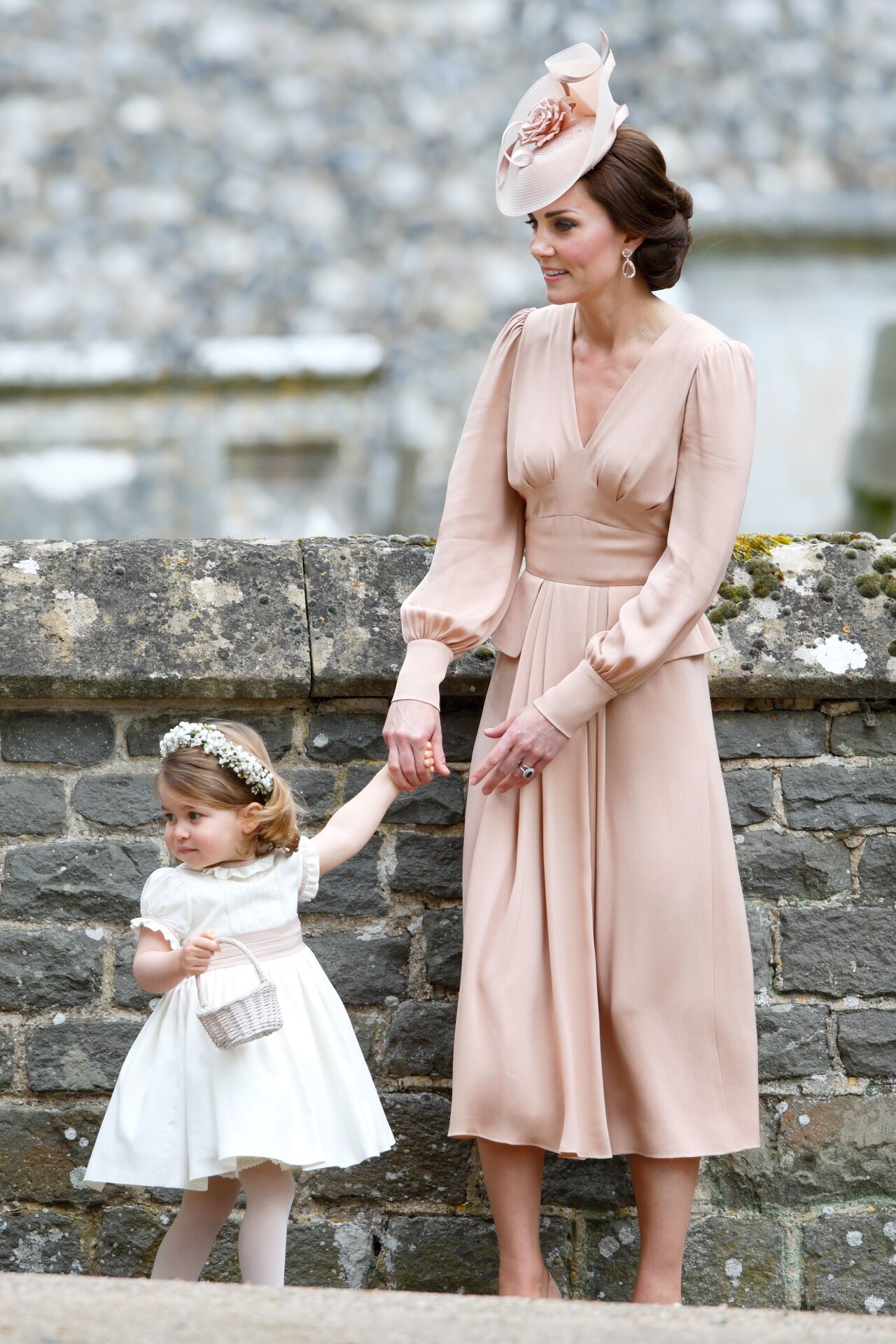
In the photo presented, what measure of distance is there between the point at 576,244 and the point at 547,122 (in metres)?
0.20

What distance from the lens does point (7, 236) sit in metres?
10.0

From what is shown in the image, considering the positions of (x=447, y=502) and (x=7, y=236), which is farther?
(x=7, y=236)

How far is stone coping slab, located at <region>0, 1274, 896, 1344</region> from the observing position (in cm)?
162

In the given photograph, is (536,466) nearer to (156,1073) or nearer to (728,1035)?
(728,1035)

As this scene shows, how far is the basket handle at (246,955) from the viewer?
92.1 inches

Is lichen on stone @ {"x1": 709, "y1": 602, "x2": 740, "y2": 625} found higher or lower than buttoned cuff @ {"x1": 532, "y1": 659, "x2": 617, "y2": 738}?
higher

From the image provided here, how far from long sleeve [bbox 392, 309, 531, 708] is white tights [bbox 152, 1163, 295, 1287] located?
2.66 feet

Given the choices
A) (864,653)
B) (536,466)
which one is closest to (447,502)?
(536,466)

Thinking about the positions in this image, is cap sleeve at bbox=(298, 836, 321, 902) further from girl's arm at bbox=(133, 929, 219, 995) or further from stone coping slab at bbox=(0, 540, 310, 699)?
stone coping slab at bbox=(0, 540, 310, 699)

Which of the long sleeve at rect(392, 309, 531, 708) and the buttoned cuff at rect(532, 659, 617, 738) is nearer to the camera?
the buttoned cuff at rect(532, 659, 617, 738)

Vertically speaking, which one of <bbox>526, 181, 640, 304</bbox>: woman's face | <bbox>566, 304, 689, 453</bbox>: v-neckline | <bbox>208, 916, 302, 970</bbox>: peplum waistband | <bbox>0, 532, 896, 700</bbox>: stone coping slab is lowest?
<bbox>208, 916, 302, 970</bbox>: peplum waistband

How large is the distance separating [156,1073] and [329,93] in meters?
9.02

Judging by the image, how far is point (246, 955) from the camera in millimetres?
2406

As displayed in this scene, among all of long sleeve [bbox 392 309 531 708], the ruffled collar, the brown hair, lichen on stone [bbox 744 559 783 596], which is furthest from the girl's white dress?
the brown hair
